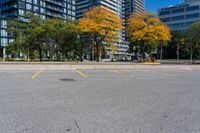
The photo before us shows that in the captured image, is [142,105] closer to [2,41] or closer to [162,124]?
[162,124]

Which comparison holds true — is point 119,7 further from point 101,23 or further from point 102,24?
point 102,24

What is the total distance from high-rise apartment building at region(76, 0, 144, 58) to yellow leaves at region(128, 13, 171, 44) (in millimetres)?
81029

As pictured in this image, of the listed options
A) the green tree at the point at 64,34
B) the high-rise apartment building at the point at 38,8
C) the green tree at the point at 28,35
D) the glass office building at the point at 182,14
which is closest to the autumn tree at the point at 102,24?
the green tree at the point at 64,34

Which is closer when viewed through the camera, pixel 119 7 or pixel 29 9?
pixel 29 9

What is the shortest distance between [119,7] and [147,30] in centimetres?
12292

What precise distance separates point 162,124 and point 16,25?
179ft

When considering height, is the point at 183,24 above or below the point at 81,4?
below

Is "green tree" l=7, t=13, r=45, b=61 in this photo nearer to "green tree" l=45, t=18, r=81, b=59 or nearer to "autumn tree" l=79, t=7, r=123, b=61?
"green tree" l=45, t=18, r=81, b=59

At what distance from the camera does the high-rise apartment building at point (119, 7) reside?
14181 cm

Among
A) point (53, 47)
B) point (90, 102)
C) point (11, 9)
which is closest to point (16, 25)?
point (53, 47)

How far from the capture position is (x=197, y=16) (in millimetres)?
100000

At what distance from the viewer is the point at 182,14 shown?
105 meters

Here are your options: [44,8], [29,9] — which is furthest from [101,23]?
[44,8]

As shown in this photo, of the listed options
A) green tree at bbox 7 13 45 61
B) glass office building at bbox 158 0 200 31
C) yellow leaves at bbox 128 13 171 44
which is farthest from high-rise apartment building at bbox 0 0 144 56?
glass office building at bbox 158 0 200 31
